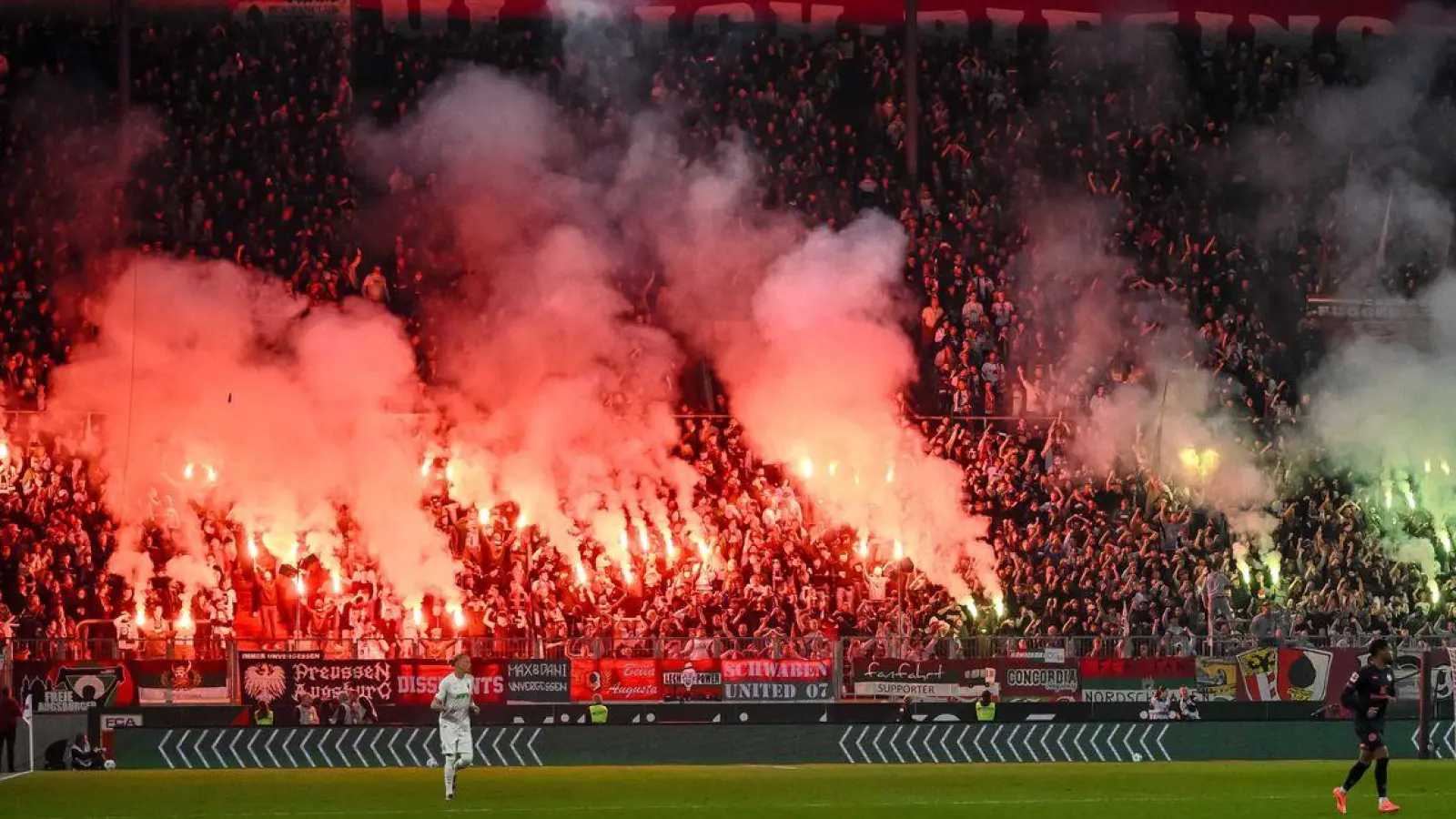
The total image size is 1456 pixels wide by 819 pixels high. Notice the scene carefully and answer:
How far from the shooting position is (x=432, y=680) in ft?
72.8

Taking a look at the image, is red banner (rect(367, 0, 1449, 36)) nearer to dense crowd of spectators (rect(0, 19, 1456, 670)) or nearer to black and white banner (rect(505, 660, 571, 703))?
dense crowd of spectators (rect(0, 19, 1456, 670))

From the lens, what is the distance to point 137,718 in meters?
21.6

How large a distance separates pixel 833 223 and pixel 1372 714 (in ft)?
52.8

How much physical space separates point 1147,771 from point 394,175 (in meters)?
15.8

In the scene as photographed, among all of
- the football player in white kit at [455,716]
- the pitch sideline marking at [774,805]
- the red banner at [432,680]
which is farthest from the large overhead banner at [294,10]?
the pitch sideline marking at [774,805]

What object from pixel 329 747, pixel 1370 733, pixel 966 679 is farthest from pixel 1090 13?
pixel 1370 733

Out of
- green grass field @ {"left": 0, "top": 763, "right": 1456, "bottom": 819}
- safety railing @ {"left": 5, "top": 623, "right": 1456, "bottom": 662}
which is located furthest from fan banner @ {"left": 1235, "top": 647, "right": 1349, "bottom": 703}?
green grass field @ {"left": 0, "top": 763, "right": 1456, "bottom": 819}

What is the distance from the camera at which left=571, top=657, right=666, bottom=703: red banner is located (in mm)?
22375

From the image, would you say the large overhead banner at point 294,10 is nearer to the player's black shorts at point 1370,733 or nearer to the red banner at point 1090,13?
the red banner at point 1090,13

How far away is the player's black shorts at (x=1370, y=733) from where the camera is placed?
14297 millimetres

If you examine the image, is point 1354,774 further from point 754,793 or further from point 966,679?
point 966,679

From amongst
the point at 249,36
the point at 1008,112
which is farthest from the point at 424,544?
the point at 1008,112

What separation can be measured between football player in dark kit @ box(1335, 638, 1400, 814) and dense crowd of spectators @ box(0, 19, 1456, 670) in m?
7.82

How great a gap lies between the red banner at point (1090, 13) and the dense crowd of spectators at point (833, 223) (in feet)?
2.58
